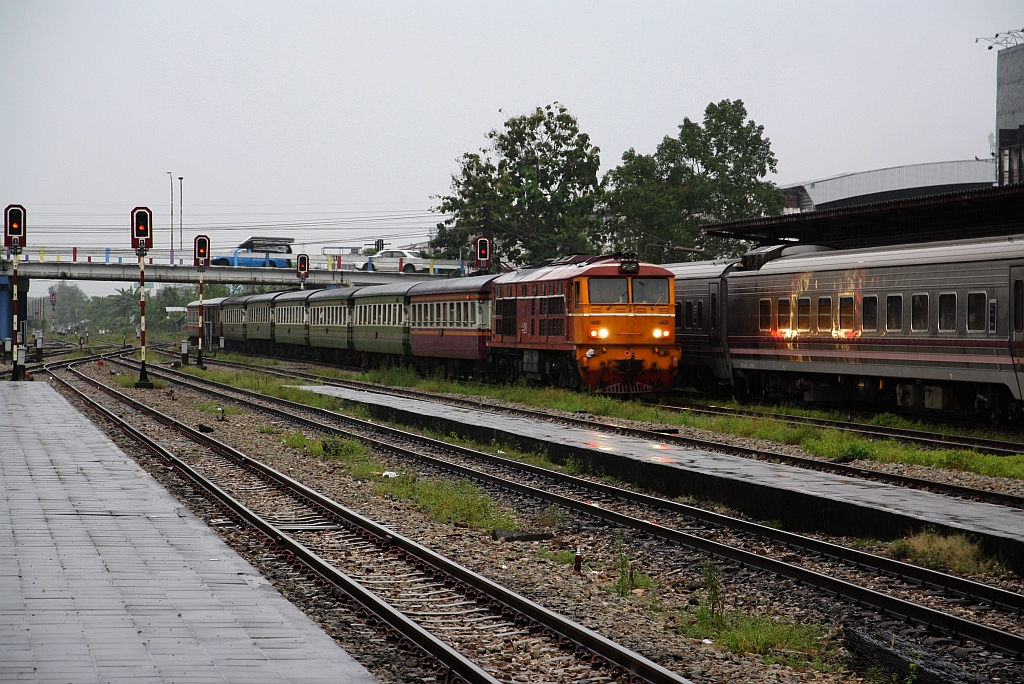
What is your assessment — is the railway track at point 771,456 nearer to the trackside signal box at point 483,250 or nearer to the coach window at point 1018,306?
the coach window at point 1018,306

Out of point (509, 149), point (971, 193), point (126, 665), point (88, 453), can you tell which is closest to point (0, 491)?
point (88, 453)

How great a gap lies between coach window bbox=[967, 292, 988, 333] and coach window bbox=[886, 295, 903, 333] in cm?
166

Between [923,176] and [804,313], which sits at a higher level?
[923,176]

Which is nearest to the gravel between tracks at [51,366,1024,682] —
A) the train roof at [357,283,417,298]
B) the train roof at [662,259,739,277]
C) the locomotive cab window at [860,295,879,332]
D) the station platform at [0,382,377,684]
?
the station platform at [0,382,377,684]

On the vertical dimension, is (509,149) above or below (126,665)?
above

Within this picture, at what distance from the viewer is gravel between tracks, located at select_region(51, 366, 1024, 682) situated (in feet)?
23.9

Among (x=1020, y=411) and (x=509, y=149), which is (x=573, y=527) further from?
(x=509, y=149)

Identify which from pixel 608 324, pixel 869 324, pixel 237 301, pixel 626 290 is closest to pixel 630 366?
pixel 608 324

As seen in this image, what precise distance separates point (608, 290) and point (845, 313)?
5.74 meters

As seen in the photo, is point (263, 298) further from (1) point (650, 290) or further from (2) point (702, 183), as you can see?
(1) point (650, 290)

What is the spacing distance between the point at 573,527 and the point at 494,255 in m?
64.0

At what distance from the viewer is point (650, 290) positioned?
2611 centimetres

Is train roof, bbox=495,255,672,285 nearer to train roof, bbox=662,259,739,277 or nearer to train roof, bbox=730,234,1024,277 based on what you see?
train roof, bbox=662,259,739,277

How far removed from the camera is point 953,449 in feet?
55.6
